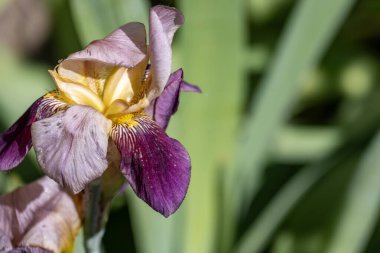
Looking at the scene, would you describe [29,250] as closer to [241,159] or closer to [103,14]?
[103,14]

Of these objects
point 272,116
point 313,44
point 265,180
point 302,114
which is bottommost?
point 302,114

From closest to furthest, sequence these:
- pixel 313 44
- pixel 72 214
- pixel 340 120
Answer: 1. pixel 72 214
2. pixel 313 44
3. pixel 340 120

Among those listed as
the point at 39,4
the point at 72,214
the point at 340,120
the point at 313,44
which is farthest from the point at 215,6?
the point at 39,4

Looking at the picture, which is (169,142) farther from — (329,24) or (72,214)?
(329,24)

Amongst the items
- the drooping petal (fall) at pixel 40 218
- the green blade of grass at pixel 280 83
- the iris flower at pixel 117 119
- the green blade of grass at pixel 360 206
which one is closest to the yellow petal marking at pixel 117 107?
the iris flower at pixel 117 119

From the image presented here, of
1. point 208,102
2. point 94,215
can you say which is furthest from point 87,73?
point 208,102

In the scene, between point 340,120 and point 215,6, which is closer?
point 215,6

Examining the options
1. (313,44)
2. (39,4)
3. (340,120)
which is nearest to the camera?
(313,44)

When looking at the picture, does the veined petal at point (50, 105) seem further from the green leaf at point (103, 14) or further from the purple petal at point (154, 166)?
the green leaf at point (103, 14)
